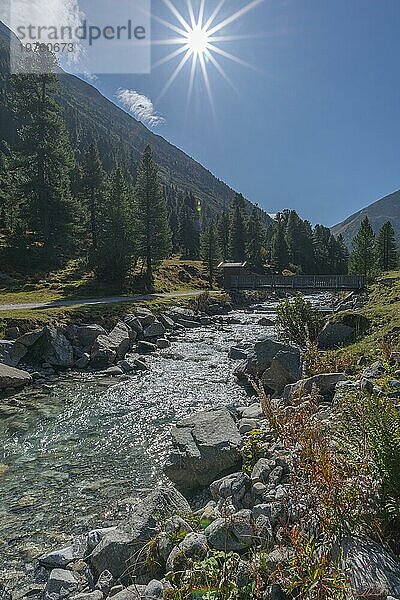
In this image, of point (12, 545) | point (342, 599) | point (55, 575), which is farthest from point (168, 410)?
point (342, 599)

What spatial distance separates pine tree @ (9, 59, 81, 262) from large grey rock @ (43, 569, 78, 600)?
38.4m

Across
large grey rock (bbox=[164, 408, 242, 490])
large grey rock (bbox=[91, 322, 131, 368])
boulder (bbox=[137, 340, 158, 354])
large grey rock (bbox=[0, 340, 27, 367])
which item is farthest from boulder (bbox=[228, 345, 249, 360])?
large grey rock (bbox=[164, 408, 242, 490])

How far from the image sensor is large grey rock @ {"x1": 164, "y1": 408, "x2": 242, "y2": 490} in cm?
692

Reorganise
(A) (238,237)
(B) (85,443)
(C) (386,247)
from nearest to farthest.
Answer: (B) (85,443)
(C) (386,247)
(A) (238,237)

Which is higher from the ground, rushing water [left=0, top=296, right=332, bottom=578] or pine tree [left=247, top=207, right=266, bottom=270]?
pine tree [left=247, top=207, right=266, bottom=270]

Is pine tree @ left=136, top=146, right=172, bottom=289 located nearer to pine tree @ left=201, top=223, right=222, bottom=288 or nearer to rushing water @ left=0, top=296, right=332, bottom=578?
pine tree @ left=201, top=223, right=222, bottom=288

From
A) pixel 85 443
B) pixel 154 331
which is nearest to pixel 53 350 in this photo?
pixel 154 331

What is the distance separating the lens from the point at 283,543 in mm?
3826

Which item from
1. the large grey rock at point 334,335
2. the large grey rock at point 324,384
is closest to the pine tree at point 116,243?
the large grey rock at point 334,335

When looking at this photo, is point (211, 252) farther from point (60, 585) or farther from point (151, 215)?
point (60, 585)

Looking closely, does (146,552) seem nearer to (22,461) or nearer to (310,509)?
(310,509)

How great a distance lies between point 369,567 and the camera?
320 centimetres

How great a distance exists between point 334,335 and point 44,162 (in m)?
36.2

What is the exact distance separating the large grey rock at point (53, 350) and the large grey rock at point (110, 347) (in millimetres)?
1105
